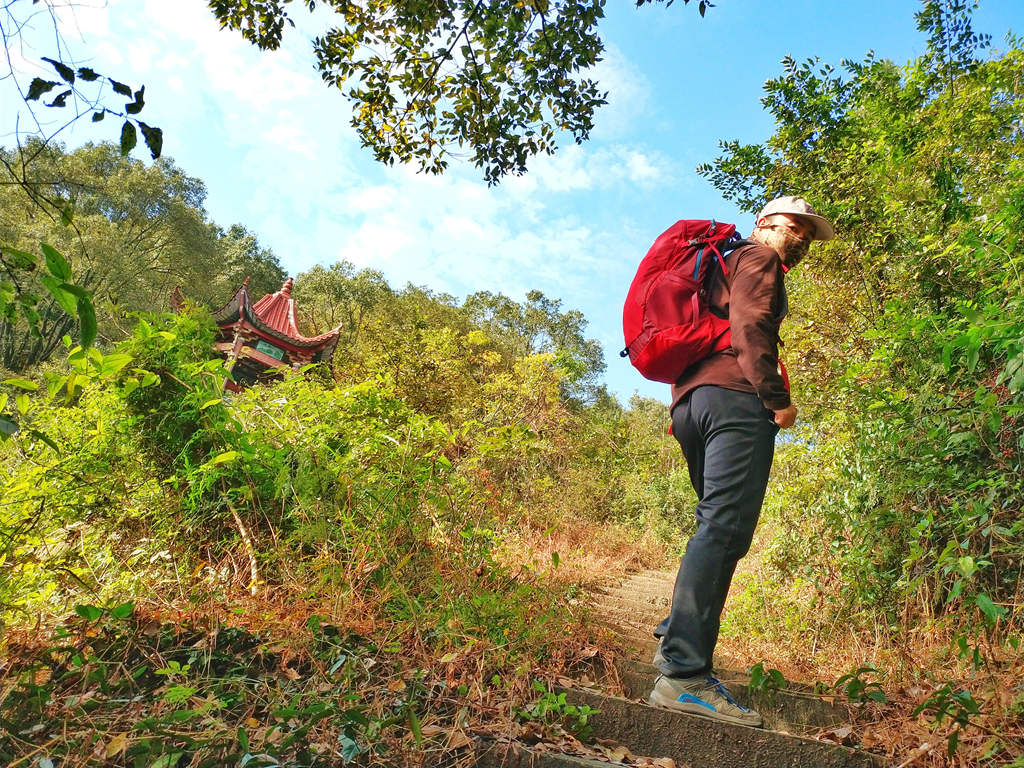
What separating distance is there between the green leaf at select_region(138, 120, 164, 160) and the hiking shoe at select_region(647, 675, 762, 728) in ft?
7.23

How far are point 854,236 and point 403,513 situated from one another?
3912mm

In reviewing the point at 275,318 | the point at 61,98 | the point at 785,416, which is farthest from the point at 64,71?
the point at 275,318

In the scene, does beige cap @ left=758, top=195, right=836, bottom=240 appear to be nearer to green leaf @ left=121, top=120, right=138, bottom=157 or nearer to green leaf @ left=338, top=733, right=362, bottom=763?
green leaf @ left=121, top=120, right=138, bottom=157

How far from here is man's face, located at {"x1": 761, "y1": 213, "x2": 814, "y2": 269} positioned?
2615 mm

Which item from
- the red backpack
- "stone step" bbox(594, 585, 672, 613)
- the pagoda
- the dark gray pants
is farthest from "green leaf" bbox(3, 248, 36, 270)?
the pagoda

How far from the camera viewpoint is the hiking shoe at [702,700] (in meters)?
2.08

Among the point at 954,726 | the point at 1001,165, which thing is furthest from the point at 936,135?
the point at 954,726

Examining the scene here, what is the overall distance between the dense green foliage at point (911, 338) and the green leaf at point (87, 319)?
2591mm

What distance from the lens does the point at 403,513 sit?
3.05 m

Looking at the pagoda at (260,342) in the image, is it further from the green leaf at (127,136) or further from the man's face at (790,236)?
the green leaf at (127,136)

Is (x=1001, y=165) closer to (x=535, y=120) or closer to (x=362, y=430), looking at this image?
(x=535, y=120)

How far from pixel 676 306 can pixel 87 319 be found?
1.97m

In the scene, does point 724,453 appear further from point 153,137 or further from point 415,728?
point 153,137

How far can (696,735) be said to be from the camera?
2.04 metres
